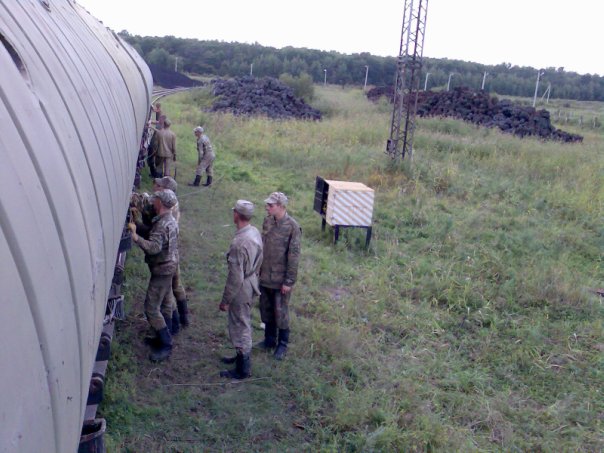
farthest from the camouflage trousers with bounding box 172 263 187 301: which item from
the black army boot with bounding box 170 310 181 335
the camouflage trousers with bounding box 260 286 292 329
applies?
the camouflage trousers with bounding box 260 286 292 329

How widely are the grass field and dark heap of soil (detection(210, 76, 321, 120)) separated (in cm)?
1407

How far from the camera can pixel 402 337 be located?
22.3 ft

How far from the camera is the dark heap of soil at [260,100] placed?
89.9ft

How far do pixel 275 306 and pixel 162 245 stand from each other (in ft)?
4.47

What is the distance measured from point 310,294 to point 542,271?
3.56m

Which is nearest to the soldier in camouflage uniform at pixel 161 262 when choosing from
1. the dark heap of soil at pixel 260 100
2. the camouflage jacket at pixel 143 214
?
the camouflage jacket at pixel 143 214

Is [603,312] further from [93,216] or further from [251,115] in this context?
[251,115]

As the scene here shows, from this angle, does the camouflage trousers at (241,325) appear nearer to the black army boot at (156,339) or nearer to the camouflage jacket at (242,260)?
the camouflage jacket at (242,260)

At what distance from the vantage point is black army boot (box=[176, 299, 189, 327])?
6.28 m

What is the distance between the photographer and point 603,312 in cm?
765

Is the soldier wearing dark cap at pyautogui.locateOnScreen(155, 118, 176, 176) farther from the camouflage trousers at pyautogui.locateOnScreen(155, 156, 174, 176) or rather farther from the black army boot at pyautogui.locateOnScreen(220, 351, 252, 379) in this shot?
the black army boot at pyautogui.locateOnScreen(220, 351, 252, 379)

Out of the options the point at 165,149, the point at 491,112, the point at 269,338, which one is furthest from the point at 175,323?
the point at 491,112

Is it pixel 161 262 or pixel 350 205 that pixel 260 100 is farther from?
pixel 161 262

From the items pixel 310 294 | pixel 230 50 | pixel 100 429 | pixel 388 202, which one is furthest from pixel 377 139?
pixel 230 50
